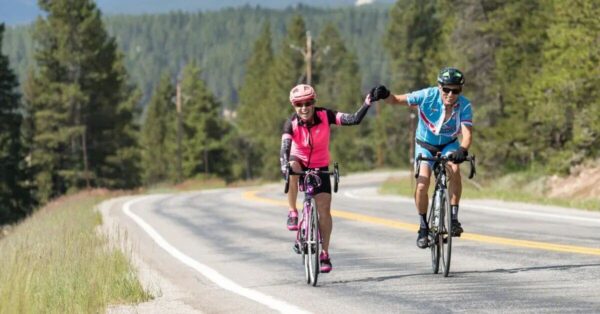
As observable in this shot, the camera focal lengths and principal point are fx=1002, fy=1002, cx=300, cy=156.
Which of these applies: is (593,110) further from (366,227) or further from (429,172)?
(429,172)

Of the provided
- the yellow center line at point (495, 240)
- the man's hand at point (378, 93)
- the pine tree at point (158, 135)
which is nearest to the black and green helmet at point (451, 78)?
the man's hand at point (378, 93)

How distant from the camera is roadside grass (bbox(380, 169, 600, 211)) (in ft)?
66.2

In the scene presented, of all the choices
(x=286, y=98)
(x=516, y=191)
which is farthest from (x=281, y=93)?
(x=516, y=191)

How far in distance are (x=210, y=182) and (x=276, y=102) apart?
48132 millimetres

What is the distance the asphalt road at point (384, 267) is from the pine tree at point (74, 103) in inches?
1800

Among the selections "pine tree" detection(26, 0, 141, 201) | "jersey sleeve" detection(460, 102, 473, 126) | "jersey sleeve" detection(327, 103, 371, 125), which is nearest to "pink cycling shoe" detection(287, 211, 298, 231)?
"jersey sleeve" detection(327, 103, 371, 125)

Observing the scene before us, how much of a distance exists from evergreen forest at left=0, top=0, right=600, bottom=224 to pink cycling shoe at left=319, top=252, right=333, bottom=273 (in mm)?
18484

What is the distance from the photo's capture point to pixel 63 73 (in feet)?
214

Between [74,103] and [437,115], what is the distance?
5785cm

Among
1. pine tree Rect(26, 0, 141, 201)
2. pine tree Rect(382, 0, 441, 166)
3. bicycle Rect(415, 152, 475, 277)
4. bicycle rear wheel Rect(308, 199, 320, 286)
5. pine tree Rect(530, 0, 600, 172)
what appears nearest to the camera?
A: bicycle rear wheel Rect(308, 199, 320, 286)

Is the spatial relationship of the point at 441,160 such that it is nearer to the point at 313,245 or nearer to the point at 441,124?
the point at 441,124

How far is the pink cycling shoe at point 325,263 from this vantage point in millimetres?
10119

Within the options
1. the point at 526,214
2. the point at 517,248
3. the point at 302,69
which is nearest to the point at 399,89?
the point at 302,69

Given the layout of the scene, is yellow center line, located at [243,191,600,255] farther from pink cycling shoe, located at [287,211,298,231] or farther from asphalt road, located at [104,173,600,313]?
pink cycling shoe, located at [287,211,298,231]
